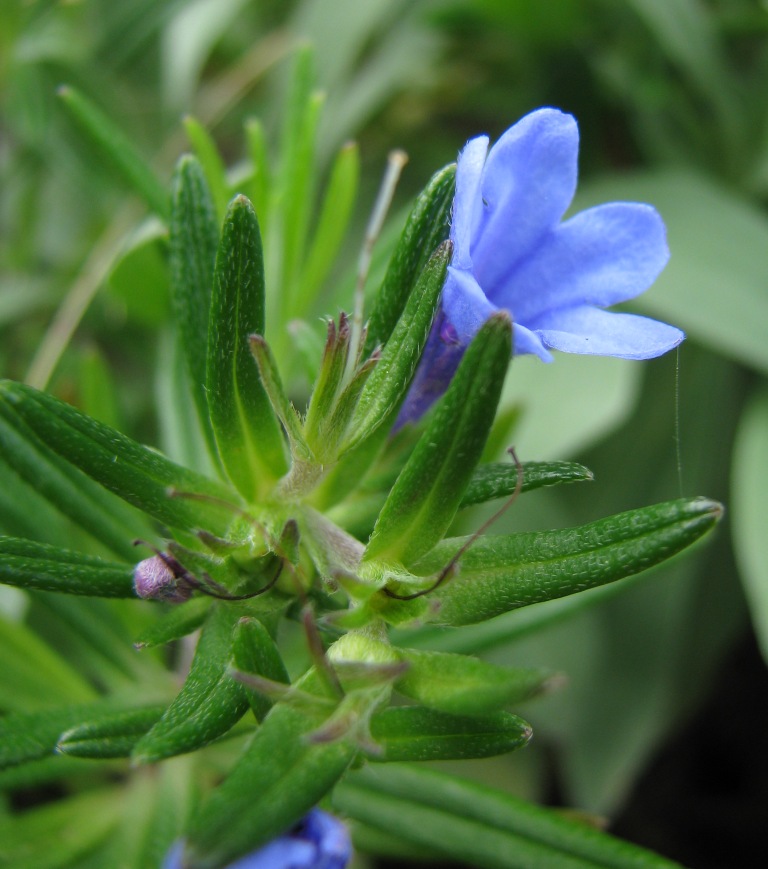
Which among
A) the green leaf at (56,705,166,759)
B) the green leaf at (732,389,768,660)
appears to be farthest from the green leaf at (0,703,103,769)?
the green leaf at (732,389,768,660)

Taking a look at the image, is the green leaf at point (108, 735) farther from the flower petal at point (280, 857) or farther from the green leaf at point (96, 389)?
the green leaf at point (96, 389)

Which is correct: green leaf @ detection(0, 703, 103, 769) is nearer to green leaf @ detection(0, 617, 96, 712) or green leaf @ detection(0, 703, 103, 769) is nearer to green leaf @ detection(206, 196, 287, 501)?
green leaf @ detection(0, 617, 96, 712)

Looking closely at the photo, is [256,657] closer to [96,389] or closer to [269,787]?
[269,787]

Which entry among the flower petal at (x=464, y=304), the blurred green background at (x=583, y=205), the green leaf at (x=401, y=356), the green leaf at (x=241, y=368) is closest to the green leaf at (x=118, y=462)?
the green leaf at (x=241, y=368)

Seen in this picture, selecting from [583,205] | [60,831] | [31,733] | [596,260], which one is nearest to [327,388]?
[596,260]

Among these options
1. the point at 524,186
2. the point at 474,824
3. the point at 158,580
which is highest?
the point at 524,186

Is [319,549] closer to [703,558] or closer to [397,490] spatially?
[397,490]

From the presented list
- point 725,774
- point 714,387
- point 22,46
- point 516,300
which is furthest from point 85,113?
point 725,774
